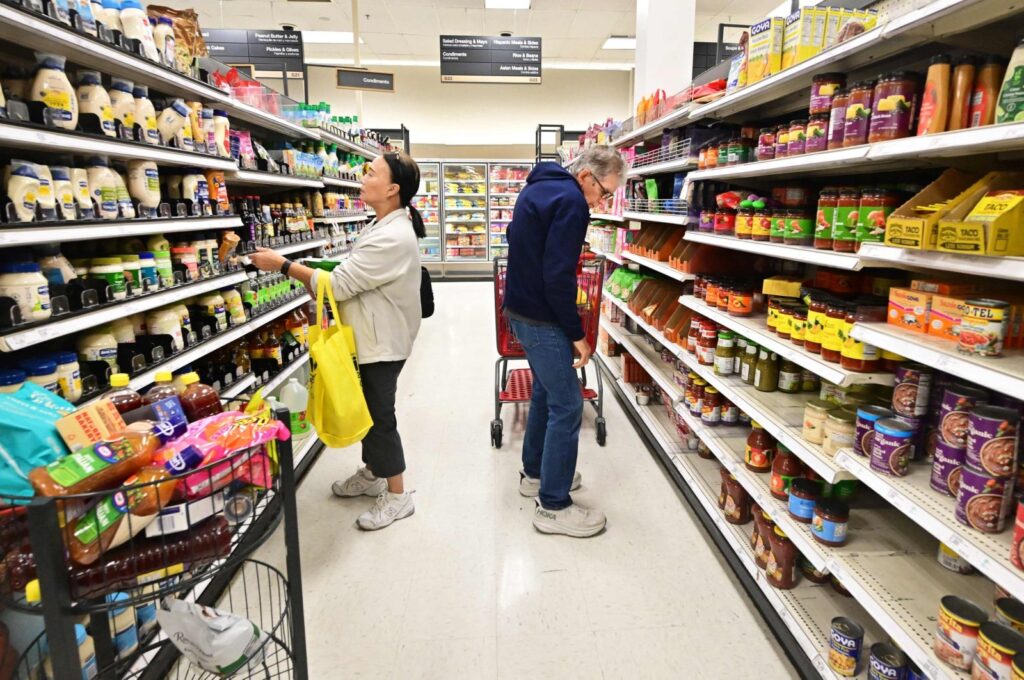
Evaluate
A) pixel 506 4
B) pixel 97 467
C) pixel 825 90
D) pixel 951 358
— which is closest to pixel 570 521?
pixel 951 358

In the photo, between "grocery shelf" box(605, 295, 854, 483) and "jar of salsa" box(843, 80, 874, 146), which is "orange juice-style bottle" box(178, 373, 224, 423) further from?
"jar of salsa" box(843, 80, 874, 146)

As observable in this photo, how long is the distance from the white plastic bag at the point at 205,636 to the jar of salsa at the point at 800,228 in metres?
2.18

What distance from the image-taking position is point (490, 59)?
8453 mm

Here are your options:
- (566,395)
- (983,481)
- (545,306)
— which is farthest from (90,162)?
(983,481)

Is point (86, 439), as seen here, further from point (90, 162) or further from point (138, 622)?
point (90, 162)

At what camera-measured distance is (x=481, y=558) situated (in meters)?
2.77

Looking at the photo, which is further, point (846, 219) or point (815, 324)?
point (815, 324)

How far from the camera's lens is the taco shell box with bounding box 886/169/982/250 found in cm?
148

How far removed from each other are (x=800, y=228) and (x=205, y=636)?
2.27 meters

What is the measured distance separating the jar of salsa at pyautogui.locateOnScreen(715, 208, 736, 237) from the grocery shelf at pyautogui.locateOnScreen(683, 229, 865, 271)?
43mm

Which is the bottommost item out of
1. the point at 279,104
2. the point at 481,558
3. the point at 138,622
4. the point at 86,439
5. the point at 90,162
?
the point at 481,558

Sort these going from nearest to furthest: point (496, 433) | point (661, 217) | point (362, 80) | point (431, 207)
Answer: point (661, 217) → point (496, 433) → point (362, 80) → point (431, 207)

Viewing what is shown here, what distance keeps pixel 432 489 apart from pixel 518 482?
51cm

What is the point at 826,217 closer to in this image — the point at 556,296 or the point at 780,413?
the point at 780,413
